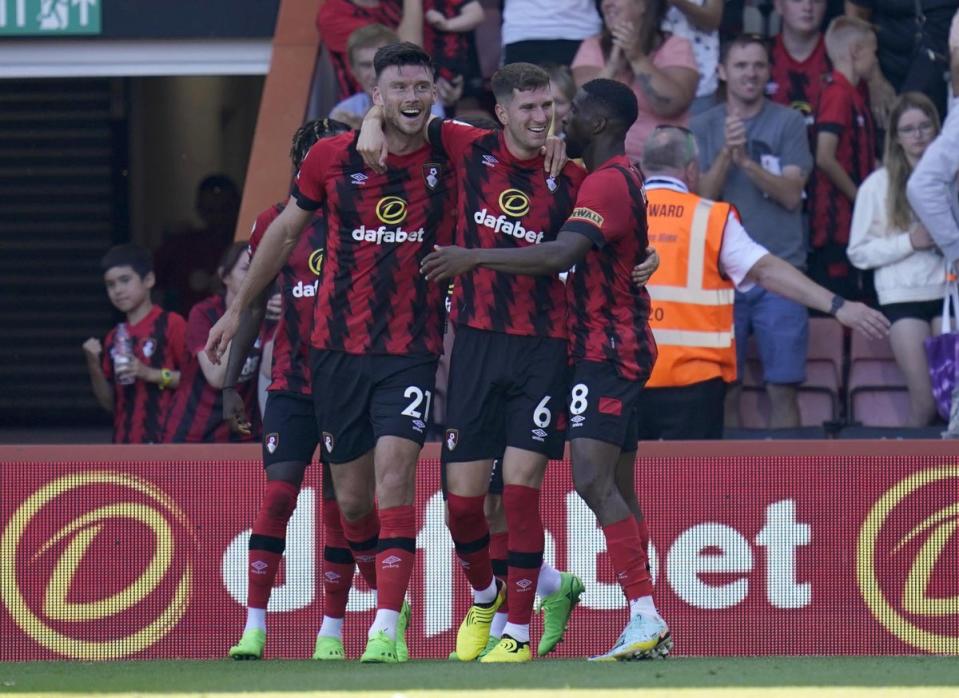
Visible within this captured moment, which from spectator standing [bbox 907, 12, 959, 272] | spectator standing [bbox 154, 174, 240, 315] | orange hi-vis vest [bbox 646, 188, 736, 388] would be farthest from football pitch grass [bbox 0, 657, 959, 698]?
spectator standing [bbox 154, 174, 240, 315]

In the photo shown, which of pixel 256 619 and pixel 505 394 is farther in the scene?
pixel 256 619

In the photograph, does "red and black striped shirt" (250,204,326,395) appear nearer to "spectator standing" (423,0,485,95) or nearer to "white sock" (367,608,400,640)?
"white sock" (367,608,400,640)

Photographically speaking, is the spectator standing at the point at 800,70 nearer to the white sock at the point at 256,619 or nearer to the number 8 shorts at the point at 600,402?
the number 8 shorts at the point at 600,402

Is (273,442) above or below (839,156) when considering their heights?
below

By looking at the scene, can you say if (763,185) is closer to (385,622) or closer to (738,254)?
(738,254)

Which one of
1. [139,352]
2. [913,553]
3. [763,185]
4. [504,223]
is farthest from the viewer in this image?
[763,185]

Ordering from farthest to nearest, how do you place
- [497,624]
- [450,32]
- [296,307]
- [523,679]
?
[450,32]
[296,307]
[497,624]
[523,679]

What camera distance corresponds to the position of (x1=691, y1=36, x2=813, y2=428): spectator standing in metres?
10.0

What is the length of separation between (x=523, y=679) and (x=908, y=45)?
6038 mm

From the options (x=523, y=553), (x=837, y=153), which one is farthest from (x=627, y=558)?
(x=837, y=153)

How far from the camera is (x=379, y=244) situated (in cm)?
749

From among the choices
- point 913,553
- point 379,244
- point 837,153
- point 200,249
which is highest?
point 379,244

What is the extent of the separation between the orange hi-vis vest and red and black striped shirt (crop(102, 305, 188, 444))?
8.52 feet

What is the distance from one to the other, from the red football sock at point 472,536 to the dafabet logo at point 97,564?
5.80ft
